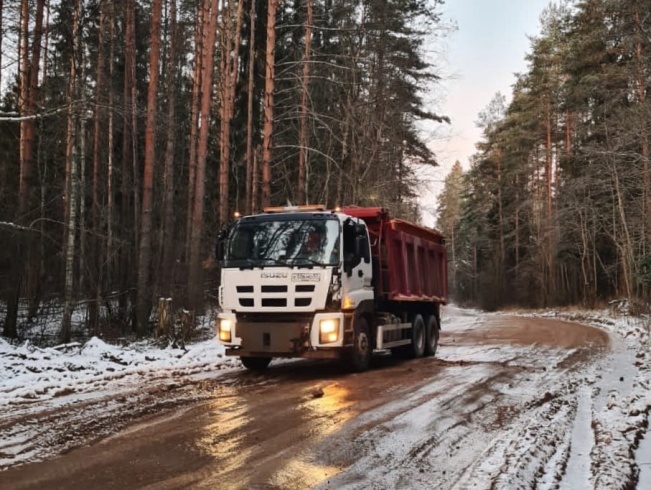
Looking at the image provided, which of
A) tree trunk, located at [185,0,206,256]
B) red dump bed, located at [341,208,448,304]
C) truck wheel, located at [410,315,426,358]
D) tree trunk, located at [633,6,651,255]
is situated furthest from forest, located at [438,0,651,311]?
tree trunk, located at [185,0,206,256]

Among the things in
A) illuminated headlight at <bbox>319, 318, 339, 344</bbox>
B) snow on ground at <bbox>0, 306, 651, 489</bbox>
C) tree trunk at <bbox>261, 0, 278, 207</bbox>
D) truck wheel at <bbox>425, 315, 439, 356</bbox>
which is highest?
tree trunk at <bbox>261, 0, 278, 207</bbox>

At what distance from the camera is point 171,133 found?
1842 cm

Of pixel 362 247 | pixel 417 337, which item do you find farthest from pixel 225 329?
pixel 417 337

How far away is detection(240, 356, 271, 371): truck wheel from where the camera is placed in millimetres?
11562

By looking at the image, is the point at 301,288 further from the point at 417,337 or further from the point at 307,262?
the point at 417,337

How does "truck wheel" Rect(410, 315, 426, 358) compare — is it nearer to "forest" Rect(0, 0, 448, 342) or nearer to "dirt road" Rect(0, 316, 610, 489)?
"dirt road" Rect(0, 316, 610, 489)

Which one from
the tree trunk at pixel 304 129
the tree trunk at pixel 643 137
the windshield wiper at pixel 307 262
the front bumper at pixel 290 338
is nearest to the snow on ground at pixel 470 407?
the front bumper at pixel 290 338

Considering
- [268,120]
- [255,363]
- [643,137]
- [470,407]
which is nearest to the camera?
[470,407]

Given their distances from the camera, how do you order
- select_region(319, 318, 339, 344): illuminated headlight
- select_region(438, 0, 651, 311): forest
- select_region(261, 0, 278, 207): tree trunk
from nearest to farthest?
select_region(319, 318, 339, 344): illuminated headlight
select_region(261, 0, 278, 207): tree trunk
select_region(438, 0, 651, 311): forest

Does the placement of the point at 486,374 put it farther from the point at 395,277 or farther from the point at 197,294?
the point at 197,294

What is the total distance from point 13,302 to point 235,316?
18.8ft

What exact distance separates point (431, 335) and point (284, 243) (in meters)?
5.82

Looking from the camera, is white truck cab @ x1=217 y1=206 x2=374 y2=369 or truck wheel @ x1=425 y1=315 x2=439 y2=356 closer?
white truck cab @ x1=217 y1=206 x2=374 y2=369

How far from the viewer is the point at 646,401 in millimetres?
8031
